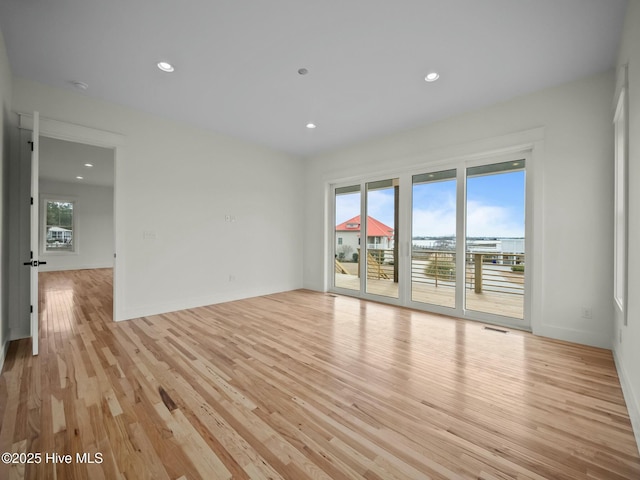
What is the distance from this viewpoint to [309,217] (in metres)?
6.27

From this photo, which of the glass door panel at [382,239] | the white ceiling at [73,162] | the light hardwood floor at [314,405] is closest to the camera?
the light hardwood floor at [314,405]

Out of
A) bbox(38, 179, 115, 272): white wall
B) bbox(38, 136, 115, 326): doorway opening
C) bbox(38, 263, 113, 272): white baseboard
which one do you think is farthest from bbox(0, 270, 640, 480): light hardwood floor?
bbox(38, 179, 115, 272): white wall

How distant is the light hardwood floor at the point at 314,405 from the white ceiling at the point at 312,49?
2902mm

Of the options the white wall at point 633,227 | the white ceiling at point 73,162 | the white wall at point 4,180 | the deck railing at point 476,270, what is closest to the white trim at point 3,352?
the white wall at point 4,180

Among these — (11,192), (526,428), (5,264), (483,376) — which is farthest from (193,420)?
(11,192)

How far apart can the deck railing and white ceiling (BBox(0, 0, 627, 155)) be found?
2.04m

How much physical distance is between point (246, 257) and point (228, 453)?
4.03 m

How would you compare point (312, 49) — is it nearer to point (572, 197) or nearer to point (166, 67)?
point (166, 67)

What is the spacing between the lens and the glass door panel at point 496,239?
3.70 meters

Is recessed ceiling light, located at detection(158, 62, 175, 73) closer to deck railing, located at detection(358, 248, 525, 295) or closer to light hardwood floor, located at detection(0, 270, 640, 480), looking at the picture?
light hardwood floor, located at detection(0, 270, 640, 480)

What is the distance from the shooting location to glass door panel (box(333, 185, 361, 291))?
5.60 metres

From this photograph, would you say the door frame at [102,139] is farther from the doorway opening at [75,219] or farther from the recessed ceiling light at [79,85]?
the doorway opening at [75,219]

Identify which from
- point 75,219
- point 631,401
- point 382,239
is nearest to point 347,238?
point 382,239

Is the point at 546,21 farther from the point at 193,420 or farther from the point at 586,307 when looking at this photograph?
the point at 193,420
